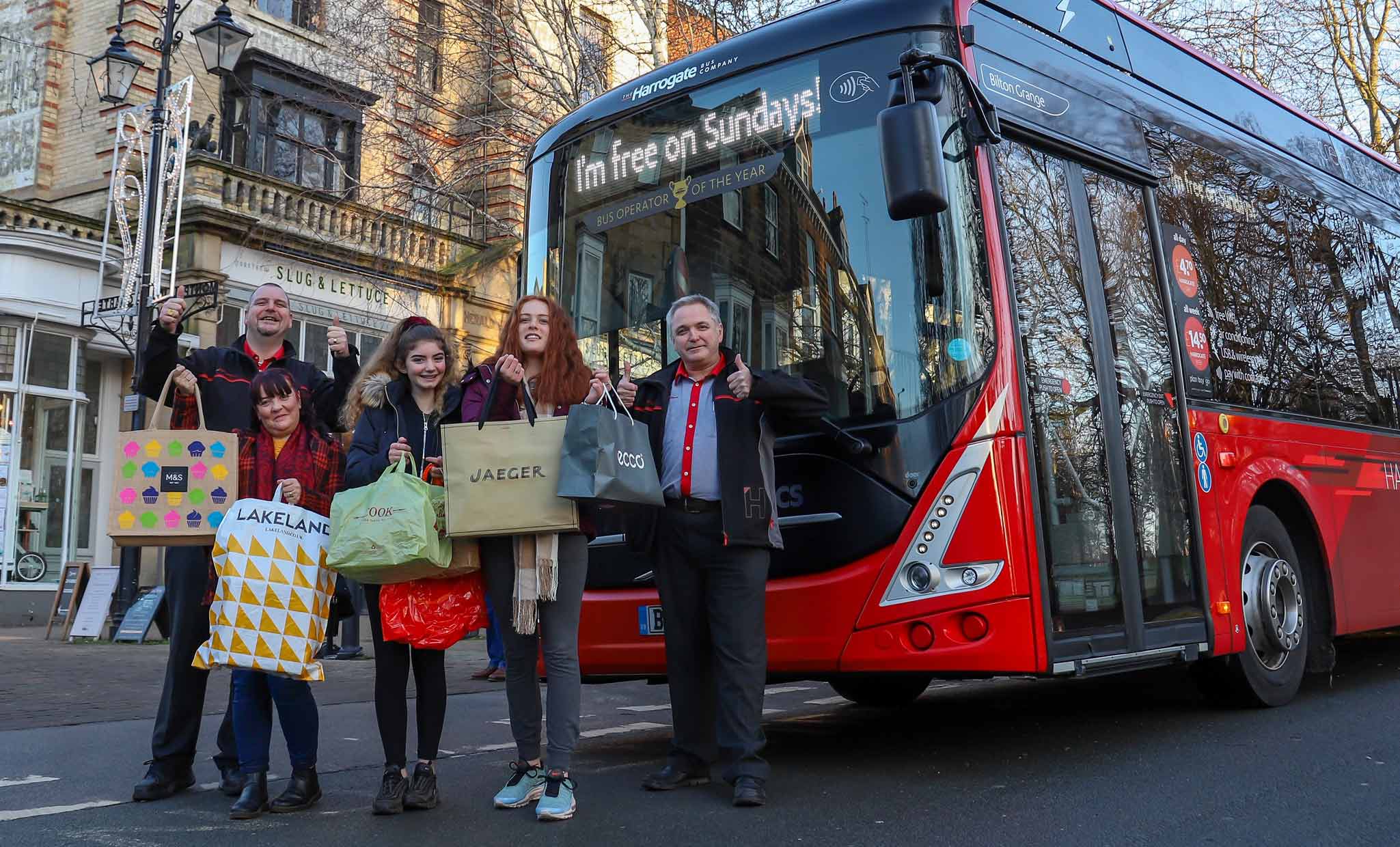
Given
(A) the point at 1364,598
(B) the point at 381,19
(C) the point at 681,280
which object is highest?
(B) the point at 381,19

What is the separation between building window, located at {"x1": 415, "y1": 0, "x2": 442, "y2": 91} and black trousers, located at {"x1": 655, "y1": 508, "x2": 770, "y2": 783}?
12341 millimetres

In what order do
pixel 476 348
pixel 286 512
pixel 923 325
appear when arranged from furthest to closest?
pixel 476 348
pixel 923 325
pixel 286 512

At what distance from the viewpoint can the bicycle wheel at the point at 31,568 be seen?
17.2 meters

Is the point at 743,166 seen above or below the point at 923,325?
above

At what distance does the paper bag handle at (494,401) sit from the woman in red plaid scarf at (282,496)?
2.52 feet

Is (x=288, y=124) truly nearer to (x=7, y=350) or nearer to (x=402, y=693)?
(x=7, y=350)

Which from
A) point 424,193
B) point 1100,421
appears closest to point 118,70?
point 424,193

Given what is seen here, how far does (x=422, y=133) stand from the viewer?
1628cm

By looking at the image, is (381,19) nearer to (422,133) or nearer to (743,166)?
(422,133)

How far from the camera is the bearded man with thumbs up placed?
5.02 metres

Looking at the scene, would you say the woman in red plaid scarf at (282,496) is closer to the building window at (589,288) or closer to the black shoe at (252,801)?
the black shoe at (252,801)

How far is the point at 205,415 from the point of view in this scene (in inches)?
211

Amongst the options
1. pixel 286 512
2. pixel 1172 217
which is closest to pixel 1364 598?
pixel 1172 217

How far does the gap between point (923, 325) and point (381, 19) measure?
520 inches
